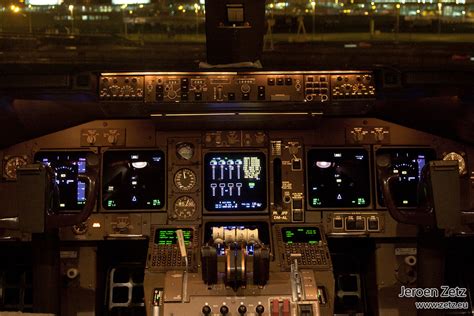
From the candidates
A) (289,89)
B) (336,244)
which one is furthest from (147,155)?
(336,244)

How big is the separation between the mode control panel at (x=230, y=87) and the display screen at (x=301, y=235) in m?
0.91

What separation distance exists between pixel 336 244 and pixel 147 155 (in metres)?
1.56

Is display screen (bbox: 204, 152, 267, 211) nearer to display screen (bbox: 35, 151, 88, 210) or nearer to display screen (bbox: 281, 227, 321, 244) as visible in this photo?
display screen (bbox: 281, 227, 321, 244)

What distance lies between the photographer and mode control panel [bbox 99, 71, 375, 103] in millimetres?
4242

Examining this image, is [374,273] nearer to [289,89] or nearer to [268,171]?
[268,171]

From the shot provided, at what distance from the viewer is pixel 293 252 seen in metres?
4.29

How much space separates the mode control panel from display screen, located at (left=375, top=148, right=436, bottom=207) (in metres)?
0.67

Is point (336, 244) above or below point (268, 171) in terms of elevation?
below

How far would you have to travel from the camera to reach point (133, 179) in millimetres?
4695

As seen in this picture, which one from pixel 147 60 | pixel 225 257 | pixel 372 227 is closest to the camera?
pixel 225 257

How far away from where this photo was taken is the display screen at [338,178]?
4.66 meters

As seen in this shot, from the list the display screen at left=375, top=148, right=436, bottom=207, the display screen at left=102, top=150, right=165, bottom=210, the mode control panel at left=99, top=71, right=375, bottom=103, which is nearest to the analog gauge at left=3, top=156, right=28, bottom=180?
the display screen at left=102, top=150, right=165, bottom=210

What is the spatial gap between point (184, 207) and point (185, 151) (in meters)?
0.41

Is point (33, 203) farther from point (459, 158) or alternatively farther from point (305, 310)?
point (459, 158)
